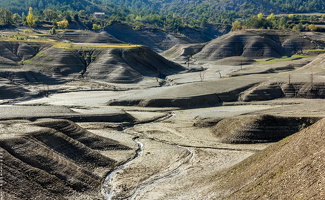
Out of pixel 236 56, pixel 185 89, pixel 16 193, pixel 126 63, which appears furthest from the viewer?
pixel 236 56

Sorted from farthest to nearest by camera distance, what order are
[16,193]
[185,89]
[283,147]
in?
[185,89], [283,147], [16,193]

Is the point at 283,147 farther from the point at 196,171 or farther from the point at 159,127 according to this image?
the point at 159,127

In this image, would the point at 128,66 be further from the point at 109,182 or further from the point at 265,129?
the point at 109,182

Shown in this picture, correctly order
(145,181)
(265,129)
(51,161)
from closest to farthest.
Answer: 1. (51,161)
2. (145,181)
3. (265,129)

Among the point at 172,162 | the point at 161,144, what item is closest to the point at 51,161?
the point at 172,162

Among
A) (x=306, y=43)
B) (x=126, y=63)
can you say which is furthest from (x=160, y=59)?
(x=306, y=43)
